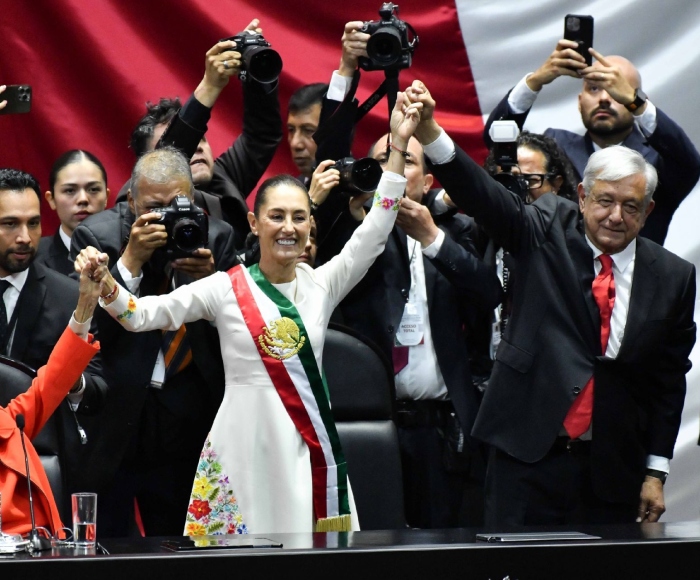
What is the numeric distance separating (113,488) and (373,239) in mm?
1009

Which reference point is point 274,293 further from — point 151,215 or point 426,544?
point 426,544

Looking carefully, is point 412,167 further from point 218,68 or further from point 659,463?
point 659,463

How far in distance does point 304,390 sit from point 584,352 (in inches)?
29.1

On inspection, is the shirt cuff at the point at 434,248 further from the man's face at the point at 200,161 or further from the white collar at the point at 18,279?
the white collar at the point at 18,279

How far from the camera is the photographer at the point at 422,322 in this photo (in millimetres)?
3533

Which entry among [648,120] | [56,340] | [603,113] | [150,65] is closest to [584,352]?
[648,120]

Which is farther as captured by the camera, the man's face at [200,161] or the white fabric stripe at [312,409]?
the man's face at [200,161]

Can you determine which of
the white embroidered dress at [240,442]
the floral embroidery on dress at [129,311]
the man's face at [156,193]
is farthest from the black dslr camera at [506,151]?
the floral embroidery on dress at [129,311]

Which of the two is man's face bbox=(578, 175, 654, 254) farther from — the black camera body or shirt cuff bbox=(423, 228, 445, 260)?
the black camera body

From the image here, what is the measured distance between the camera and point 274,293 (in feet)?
10.2

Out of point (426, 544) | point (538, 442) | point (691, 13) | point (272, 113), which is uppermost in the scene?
point (691, 13)

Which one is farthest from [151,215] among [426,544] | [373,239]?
[426,544]

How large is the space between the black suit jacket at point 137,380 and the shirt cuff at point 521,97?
4.38ft

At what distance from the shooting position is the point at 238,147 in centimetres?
411
